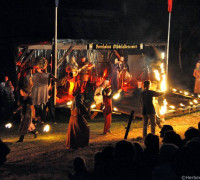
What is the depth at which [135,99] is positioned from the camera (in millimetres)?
18141

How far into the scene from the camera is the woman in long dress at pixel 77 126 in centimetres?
1016

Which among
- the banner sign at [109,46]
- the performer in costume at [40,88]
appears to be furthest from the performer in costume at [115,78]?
the performer in costume at [40,88]

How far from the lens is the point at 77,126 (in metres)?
10.3

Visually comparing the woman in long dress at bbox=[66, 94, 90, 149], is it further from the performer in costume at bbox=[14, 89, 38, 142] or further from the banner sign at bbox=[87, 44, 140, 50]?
the banner sign at bbox=[87, 44, 140, 50]

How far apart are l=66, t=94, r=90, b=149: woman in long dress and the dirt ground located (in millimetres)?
235

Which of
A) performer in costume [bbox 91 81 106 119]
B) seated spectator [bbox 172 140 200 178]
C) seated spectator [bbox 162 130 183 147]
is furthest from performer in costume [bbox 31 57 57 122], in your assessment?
seated spectator [bbox 172 140 200 178]

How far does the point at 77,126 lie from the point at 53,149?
3.08ft

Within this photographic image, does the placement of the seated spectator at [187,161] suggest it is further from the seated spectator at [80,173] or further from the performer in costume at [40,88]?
the performer in costume at [40,88]

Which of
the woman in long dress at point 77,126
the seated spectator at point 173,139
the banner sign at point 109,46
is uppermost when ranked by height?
the banner sign at point 109,46

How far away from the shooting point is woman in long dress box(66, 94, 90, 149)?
33.3ft

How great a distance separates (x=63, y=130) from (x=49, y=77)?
85.9 inches

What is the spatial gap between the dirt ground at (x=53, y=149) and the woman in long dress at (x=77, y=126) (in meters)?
0.23

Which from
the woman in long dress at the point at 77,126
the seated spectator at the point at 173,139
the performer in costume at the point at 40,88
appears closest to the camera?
the seated spectator at the point at 173,139

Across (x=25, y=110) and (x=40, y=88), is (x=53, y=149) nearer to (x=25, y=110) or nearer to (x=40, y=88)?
(x=25, y=110)
